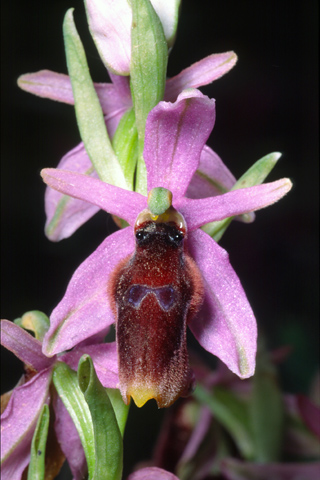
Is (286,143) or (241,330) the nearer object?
(241,330)

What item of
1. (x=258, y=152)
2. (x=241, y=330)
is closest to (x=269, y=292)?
(x=258, y=152)

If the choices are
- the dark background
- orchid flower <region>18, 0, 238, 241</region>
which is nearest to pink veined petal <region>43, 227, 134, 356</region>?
orchid flower <region>18, 0, 238, 241</region>

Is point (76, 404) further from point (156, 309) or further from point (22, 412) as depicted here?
point (156, 309)

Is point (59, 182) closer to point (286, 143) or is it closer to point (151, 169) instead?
point (151, 169)

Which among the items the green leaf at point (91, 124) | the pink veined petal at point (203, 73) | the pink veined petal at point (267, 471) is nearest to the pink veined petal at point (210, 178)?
the pink veined petal at point (203, 73)

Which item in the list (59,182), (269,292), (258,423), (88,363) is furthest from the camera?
(269,292)

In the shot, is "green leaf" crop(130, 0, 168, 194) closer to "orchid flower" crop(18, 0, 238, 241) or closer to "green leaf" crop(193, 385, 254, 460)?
"orchid flower" crop(18, 0, 238, 241)
